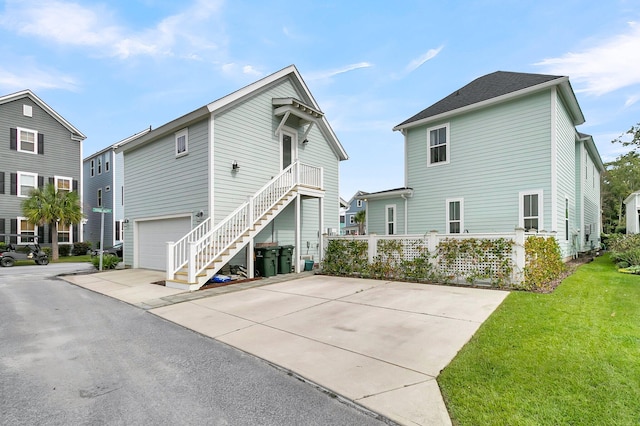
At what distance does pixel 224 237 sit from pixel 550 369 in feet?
25.4

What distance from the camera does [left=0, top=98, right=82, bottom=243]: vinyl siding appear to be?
18.9 m

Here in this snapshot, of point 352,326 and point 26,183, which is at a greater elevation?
point 26,183

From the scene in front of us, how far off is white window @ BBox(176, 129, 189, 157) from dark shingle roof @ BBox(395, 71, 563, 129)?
8635mm

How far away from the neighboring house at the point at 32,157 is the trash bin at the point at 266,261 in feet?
57.0

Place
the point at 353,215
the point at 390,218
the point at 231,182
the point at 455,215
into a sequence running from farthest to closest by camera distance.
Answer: the point at 353,215
the point at 390,218
the point at 455,215
the point at 231,182

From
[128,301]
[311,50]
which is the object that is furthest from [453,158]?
[128,301]

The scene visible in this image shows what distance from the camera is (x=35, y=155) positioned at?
20.2 metres

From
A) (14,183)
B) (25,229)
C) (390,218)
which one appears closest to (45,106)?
(14,183)

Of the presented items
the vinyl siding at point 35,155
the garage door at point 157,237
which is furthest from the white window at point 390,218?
the vinyl siding at point 35,155

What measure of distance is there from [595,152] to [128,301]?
22.8 meters

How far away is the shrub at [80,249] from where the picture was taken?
837 inches

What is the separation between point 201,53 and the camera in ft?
41.0

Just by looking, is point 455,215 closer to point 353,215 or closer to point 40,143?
point 40,143

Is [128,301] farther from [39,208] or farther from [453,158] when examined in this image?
[39,208]
